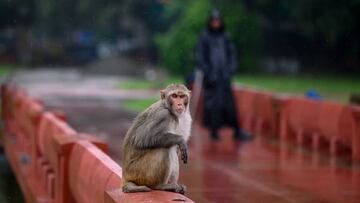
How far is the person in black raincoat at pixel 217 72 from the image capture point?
57.0ft

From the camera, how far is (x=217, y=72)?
17562 millimetres

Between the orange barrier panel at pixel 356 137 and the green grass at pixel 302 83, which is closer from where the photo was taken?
the orange barrier panel at pixel 356 137

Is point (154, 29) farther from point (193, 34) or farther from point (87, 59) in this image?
point (193, 34)

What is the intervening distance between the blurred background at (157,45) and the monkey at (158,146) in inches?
840

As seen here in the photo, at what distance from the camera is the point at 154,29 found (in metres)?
69.7

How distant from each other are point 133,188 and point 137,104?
81.8 feet

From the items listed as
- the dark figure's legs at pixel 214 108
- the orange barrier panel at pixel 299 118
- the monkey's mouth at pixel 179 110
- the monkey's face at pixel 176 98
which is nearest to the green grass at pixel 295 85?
the dark figure's legs at pixel 214 108

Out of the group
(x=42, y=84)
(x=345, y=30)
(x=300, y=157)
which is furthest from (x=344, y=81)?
(x=300, y=157)

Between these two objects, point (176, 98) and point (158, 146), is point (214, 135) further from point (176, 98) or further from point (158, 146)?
Answer: point (158, 146)

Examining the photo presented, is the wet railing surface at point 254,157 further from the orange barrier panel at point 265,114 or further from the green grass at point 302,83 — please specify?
the green grass at point 302,83

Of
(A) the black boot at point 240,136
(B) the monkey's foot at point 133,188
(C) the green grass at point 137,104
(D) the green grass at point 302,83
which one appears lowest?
(D) the green grass at point 302,83

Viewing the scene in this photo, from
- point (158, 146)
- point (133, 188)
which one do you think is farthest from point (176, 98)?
point (133, 188)

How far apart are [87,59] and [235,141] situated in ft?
197

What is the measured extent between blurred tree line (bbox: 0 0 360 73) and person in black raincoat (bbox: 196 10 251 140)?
99.0 ft
